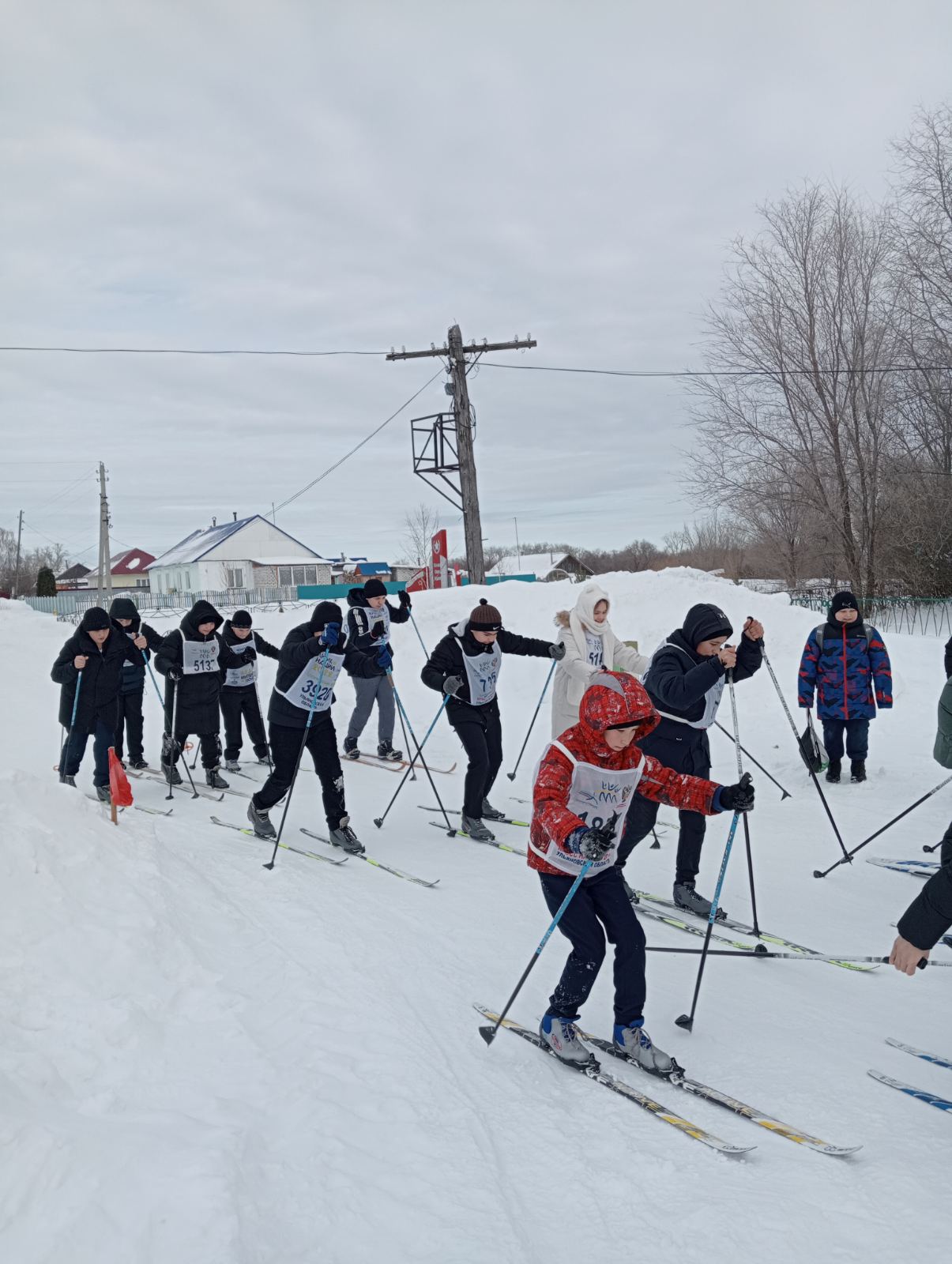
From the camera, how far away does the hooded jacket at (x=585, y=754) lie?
11.6 feet

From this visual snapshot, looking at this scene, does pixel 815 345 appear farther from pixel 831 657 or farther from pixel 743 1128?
pixel 743 1128

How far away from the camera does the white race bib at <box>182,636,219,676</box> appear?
912cm

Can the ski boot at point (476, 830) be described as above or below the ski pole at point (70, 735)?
below

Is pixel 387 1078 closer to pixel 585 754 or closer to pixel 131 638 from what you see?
pixel 585 754

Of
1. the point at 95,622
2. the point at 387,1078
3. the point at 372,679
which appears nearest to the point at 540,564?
the point at 372,679

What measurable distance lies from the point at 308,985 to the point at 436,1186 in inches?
56.5

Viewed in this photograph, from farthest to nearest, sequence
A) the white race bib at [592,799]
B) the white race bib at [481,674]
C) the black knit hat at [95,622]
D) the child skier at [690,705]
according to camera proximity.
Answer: the black knit hat at [95,622] < the white race bib at [481,674] < the child skier at [690,705] < the white race bib at [592,799]

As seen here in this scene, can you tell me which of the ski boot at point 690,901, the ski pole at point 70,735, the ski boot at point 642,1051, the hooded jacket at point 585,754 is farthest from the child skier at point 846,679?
the ski pole at point 70,735

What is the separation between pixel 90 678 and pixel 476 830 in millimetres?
4032

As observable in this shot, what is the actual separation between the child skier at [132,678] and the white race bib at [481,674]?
389cm

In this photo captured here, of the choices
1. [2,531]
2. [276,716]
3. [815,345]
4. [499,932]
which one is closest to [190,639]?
[276,716]

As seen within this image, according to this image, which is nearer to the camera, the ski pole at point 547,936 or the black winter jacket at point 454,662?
the ski pole at point 547,936

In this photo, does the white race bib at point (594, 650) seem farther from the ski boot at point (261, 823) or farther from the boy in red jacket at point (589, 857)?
the boy in red jacket at point (589, 857)

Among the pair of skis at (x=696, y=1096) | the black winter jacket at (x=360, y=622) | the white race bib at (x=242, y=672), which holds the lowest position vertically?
the pair of skis at (x=696, y=1096)
